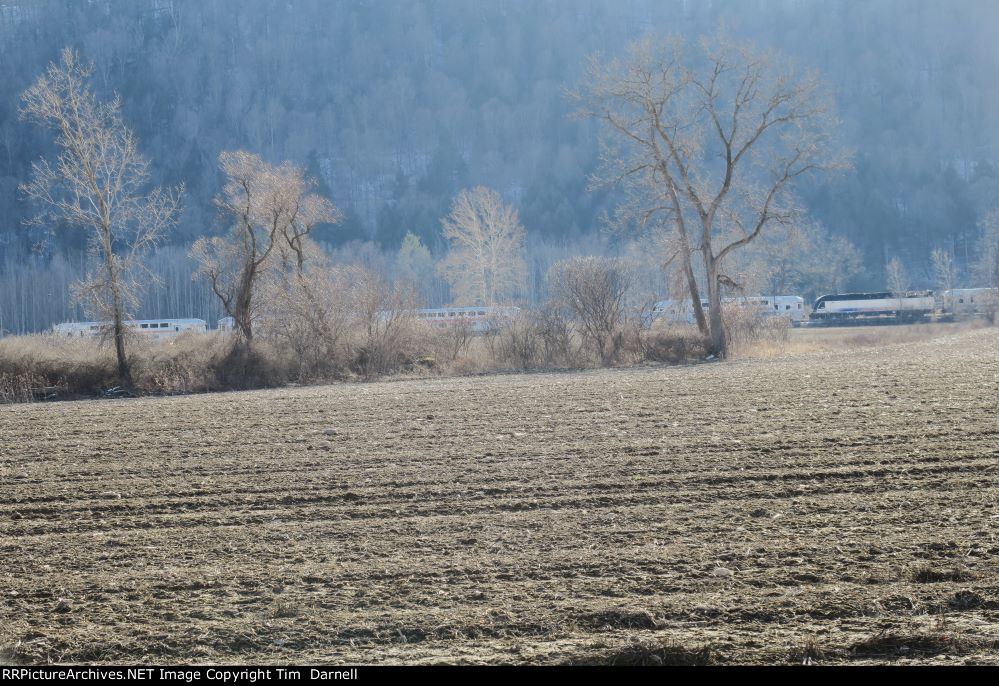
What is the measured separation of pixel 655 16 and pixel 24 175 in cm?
12504

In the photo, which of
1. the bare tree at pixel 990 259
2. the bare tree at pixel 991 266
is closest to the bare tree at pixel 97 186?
the bare tree at pixel 991 266

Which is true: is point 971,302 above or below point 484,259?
below

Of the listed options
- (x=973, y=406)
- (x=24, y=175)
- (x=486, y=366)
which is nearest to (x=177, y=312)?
(x=24, y=175)

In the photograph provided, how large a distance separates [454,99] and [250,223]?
138 metres

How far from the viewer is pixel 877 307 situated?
8631 cm

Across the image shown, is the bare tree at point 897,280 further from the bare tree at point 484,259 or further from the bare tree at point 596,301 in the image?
the bare tree at point 596,301

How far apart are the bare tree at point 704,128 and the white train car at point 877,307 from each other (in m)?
50.0

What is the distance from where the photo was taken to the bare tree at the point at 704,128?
38281 mm

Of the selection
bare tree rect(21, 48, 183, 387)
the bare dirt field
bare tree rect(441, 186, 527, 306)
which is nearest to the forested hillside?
bare tree rect(441, 186, 527, 306)

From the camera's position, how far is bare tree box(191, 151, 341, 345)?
129 ft

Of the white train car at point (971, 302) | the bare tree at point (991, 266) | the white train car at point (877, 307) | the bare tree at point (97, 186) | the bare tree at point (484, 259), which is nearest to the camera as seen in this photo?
the bare tree at point (97, 186)

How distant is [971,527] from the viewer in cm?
846

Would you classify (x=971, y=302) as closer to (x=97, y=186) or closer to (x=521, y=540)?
(x=97, y=186)

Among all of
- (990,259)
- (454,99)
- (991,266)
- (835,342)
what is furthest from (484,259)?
(454,99)
